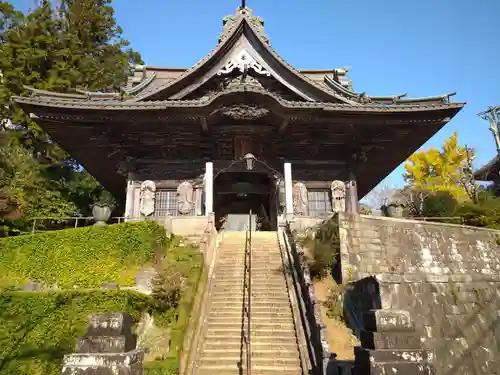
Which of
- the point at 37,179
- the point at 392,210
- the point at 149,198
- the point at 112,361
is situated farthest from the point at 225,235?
the point at 37,179

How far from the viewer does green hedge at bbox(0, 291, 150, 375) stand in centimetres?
870

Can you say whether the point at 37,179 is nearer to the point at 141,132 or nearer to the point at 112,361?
the point at 141,132

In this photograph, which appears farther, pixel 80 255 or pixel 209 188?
pixel 209 188

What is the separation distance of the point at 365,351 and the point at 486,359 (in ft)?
Answer: 15.4

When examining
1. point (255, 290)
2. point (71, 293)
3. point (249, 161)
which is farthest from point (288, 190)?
point (71, 293)

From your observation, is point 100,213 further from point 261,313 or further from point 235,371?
point 235,371

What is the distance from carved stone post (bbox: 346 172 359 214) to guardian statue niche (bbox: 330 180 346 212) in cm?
20

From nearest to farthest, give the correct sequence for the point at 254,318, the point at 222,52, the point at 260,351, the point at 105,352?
the point at 105,352, the point at 260,351, the point at 254,318, the point at 222,52

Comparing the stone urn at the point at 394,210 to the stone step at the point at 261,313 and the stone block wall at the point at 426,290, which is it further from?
the stone step at the point at 261,313

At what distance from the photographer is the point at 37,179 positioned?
20.2 meters

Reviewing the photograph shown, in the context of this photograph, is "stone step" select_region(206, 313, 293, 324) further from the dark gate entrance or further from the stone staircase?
the dark gate entrance

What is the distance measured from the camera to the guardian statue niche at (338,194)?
58.6 feet

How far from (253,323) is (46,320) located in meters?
5.12

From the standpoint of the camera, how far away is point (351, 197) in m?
17.9
